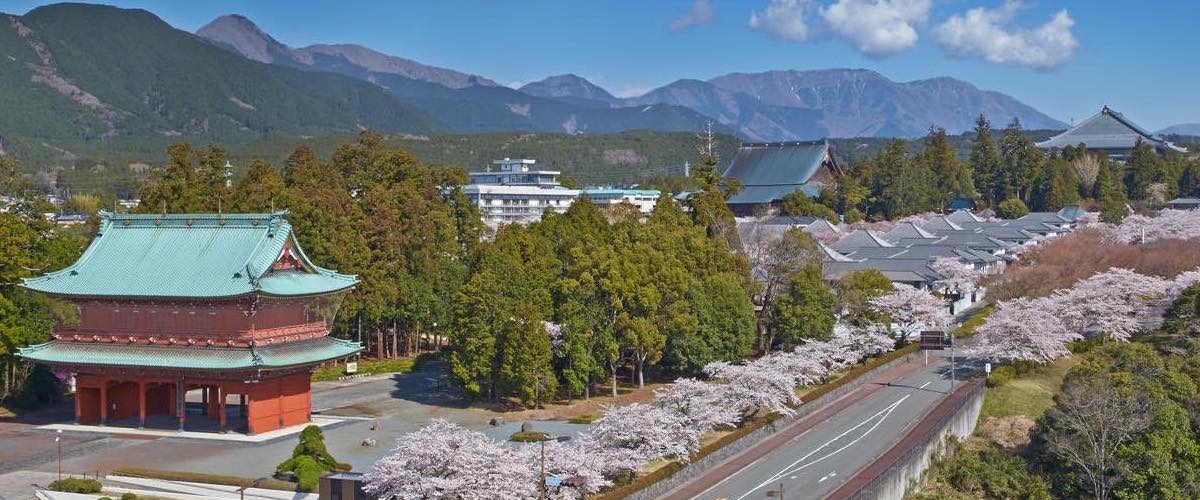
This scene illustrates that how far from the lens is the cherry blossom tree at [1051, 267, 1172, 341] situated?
50.0 metres

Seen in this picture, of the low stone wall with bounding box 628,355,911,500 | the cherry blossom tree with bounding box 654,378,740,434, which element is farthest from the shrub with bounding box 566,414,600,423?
the low stone wall with bounding box 628,355,911,500

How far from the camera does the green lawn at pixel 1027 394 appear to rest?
41875 mm

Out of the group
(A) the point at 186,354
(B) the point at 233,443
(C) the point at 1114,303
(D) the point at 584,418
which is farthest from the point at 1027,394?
(A) the point at 186,354

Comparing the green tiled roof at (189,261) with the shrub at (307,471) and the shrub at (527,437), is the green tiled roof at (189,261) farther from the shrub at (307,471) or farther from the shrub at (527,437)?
the shrub at (527,437)

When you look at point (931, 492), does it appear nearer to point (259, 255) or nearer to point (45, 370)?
point (259, 255)

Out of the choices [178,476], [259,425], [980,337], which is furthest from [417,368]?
[980,337]

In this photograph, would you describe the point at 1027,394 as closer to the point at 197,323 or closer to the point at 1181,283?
the point at 1181,283

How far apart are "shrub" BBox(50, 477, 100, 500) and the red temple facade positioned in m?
6.78

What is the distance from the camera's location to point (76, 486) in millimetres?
31188

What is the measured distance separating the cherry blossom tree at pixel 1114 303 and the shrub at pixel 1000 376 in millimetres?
6015

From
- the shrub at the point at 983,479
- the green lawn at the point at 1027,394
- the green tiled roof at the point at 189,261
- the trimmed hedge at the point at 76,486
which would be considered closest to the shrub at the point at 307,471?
the trimmed hedge at the point at 76,486

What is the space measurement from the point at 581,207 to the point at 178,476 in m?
29.8

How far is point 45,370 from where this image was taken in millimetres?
44875

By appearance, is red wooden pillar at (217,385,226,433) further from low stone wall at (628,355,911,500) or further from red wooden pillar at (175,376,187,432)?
low stone wall at (628,355,911,500)
